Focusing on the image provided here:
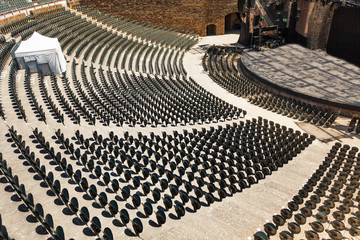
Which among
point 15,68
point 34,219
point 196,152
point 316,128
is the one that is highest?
point 15,68

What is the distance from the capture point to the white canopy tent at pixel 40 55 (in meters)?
19.2

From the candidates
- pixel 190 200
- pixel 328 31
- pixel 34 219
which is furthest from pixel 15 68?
pixel 328 31

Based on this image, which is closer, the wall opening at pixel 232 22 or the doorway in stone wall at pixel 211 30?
the doorway in stone wall at pixel 211 30

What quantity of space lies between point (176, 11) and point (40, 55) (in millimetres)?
24070

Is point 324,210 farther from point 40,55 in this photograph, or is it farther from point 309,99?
point 40,55

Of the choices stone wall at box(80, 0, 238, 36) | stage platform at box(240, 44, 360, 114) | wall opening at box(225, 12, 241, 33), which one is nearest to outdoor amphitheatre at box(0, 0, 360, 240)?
stage platform at box(240, 44, 360, 114)

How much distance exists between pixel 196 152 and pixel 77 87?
1040 centimetres

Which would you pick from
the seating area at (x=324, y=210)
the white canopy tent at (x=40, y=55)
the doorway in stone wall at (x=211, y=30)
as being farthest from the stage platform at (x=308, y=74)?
the white canopy tent at (x=40, y=55)

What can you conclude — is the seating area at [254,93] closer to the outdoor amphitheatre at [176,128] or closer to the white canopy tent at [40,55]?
the outdoor amphitheatre at [176,128]

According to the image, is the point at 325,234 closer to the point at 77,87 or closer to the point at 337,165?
the point at 337,165

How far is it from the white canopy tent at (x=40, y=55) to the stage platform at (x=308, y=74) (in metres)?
17.1

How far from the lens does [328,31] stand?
30.8m

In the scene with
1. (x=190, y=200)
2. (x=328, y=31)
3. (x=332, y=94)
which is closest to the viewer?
(x=190, y=200)

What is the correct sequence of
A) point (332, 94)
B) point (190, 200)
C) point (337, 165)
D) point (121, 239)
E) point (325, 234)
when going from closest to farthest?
point (121, 239), point (325, 234), point (190, 200), point (337, 165), point (332, 94)
